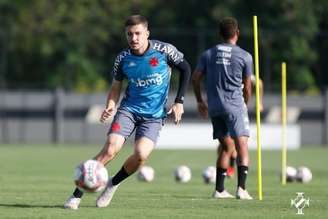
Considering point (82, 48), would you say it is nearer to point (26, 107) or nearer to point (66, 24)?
point (66, 24)

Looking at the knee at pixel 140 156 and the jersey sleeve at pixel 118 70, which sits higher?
the jersey sleeve at pixel 118 70

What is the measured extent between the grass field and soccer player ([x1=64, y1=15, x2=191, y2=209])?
2.04ft

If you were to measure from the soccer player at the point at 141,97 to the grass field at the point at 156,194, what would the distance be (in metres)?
0.62

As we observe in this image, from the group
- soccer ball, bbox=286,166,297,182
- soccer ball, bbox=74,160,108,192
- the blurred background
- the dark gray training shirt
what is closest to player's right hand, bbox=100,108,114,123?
soccer ball, bbox=74,160,108,192

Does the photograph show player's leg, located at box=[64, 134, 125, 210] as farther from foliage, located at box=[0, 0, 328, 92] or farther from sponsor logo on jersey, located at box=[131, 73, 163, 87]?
foliage, located at box=[0, 0, 328, 92]

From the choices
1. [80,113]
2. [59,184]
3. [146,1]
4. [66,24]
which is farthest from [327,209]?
[146,1]

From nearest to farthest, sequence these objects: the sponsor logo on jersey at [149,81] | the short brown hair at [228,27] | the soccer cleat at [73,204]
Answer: the soccer cleat at [73,204], the sponsor logo on jersey at [149,81], the short brown hair at [228,27]

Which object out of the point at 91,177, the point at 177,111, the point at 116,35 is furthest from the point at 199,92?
the point at 116,35

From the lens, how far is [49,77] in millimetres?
45875

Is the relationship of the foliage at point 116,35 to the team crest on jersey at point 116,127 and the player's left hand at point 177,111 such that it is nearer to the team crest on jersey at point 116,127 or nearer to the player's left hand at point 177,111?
the player's left hand at point 177,111

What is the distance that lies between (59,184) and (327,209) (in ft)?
20.3

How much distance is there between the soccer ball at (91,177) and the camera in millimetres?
11422

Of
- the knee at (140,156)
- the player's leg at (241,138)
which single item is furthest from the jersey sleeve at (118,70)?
the player's leg at (241,138)

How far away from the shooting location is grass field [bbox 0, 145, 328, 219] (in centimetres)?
1163
